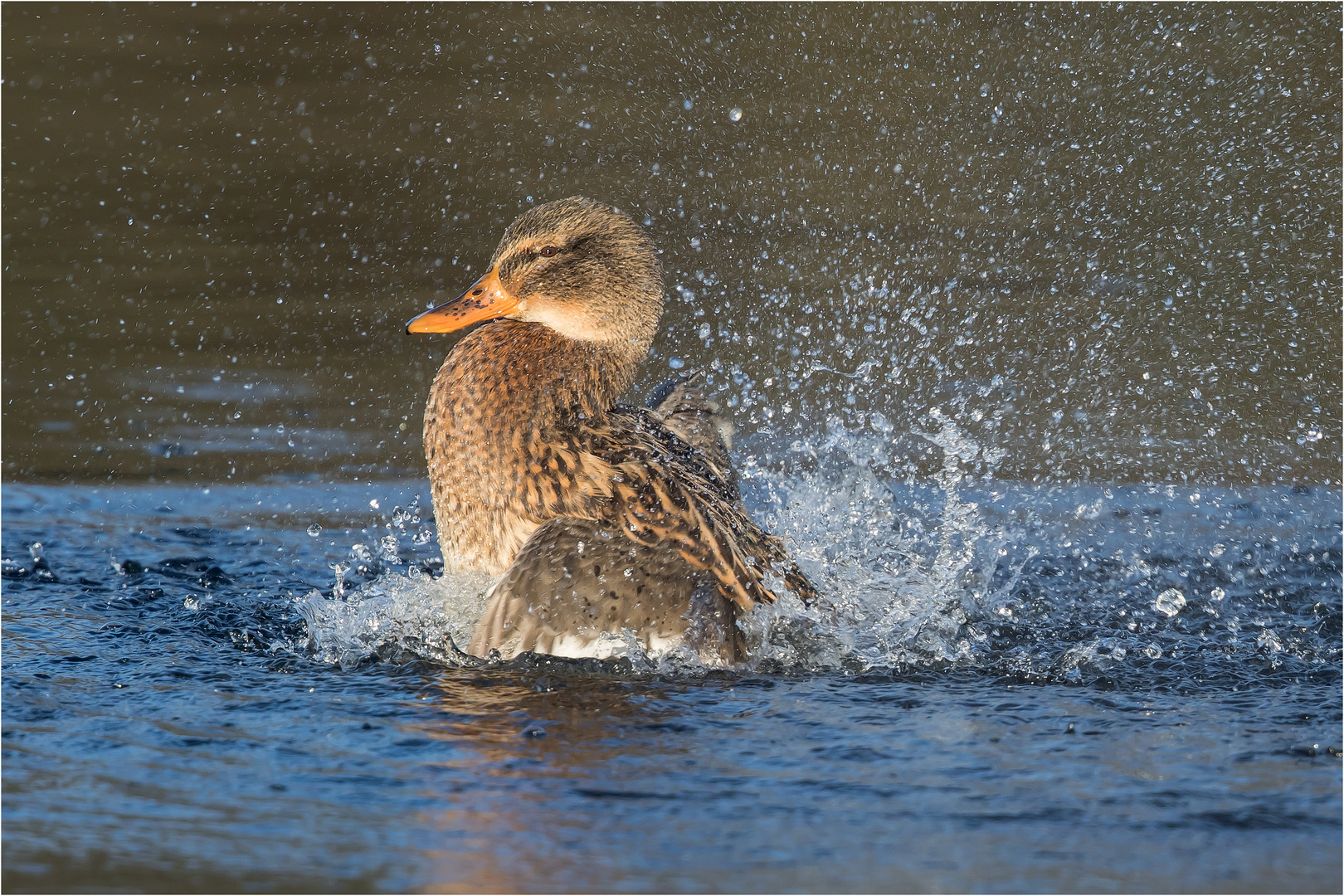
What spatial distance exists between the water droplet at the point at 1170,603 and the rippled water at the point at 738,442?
24 mm

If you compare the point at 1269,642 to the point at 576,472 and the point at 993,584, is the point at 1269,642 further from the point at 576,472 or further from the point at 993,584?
the point at 576,472

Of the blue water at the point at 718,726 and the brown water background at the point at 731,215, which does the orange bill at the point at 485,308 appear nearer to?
the blue water at the point at 718,726

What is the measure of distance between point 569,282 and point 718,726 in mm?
1894

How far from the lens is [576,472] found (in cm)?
463

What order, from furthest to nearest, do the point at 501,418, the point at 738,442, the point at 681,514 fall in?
the point at 738,442, the point at 501,418, the point at 681,514

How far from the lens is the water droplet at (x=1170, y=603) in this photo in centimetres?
493

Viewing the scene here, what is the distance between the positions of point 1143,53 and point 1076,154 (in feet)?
3.99

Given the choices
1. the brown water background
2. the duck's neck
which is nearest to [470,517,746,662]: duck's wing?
the duck's neck

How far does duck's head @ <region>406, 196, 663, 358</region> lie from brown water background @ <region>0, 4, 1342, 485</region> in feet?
6.51

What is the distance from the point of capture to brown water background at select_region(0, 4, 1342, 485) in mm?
7320

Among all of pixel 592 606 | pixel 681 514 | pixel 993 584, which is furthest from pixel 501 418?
pixel 993 584

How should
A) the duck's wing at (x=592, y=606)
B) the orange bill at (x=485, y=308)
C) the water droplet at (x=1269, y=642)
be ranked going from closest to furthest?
the duck's wing at (x=592, y=606) < the water droplet at (x=1269, y=642) < the orange bill at (x=485, y=308)

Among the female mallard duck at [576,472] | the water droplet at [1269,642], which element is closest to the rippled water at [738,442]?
the water droplet at [1269,642]

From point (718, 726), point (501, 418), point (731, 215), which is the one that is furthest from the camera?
point (731, 215)
